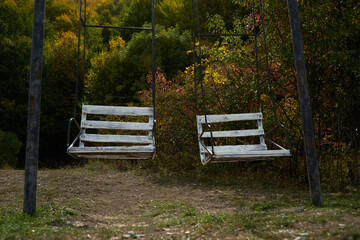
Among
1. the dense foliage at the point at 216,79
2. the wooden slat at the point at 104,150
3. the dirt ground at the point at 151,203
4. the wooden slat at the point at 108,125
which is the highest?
the dense foliage at the point at 216,79

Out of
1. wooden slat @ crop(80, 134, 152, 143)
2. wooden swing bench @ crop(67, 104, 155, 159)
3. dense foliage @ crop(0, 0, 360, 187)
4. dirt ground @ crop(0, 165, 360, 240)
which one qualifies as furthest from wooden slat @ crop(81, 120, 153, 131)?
dense foliage @ crop(0, 0, 360, 187)

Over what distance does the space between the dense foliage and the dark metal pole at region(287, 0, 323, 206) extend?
4.82 ft

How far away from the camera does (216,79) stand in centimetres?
879

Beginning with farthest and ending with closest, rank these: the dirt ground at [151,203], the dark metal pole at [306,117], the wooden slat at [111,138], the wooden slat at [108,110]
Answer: the wooden slat at [108,110] < the wooden slat at [111,138] < the dark metal pole at [306,117] < the dirt ground at [151,203]

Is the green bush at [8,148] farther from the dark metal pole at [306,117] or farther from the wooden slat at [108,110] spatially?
the dark metal pole at [306,117]

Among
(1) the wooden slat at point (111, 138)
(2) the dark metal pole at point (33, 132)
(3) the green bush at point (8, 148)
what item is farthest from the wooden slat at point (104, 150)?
(3) the green bush at point (8, 148)

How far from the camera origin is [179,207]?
5.56 m

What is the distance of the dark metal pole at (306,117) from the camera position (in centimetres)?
457

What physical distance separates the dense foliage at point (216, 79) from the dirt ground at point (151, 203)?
1380mm

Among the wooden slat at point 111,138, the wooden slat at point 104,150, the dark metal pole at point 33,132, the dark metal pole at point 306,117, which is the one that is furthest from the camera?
the wooden slat at point 111,138

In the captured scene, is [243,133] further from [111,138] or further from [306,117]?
[111,138]

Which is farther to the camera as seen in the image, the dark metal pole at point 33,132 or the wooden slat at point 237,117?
the wooden slat at point 237,117

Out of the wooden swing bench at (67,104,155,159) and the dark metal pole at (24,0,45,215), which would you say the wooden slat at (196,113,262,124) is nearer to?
the wooden swing bench at (67,104,155,159)

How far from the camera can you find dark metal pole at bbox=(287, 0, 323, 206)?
4570mm
